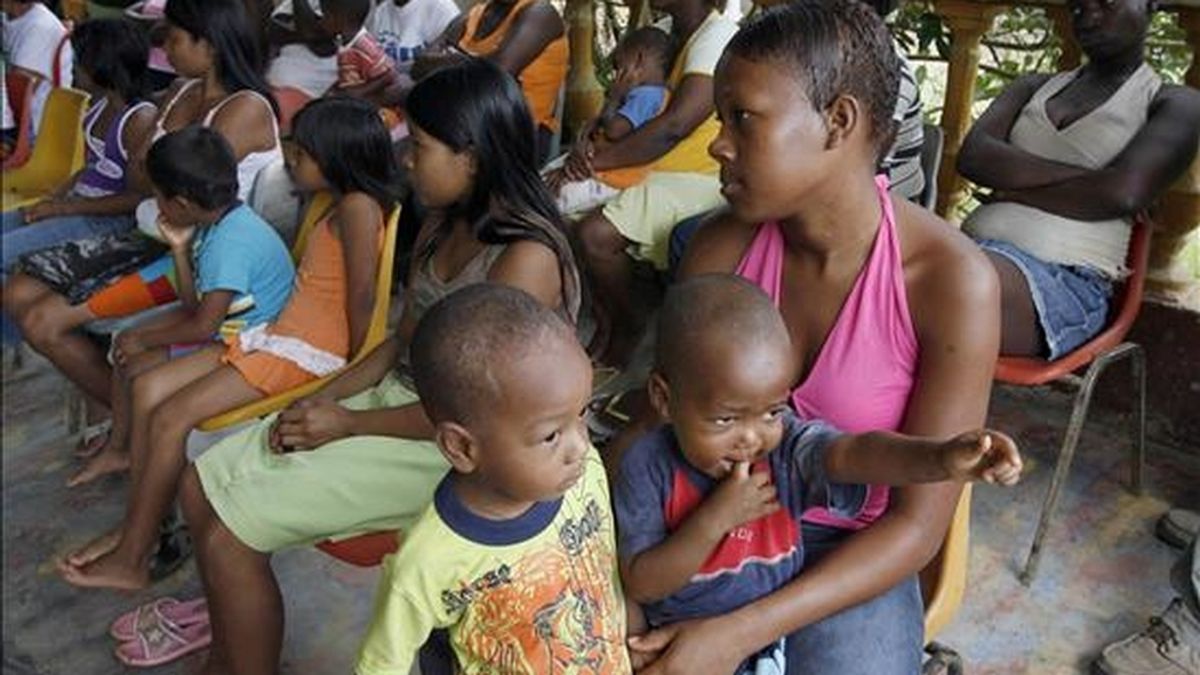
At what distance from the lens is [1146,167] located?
7.70ft

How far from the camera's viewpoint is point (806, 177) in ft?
4.92

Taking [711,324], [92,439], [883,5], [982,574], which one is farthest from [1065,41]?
[92,439]

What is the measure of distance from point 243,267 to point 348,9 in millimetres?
1548

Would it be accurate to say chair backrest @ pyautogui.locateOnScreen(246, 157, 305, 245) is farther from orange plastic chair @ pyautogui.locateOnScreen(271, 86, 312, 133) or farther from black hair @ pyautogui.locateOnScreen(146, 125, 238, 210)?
orange plastic chair @ pyautogui.locateOnScreen(271, 86, 312, 133)

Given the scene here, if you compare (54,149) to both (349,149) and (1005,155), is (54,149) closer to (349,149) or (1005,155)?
(349,149)

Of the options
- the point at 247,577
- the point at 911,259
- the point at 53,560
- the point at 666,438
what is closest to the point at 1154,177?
the point at 911,259

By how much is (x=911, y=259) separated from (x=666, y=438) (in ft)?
1.47

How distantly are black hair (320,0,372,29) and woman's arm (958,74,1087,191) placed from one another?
2.14m

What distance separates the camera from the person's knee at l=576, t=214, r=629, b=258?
295 cm

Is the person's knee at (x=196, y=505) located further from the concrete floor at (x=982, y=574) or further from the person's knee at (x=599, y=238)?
the person's knee at (x=599, y=238)

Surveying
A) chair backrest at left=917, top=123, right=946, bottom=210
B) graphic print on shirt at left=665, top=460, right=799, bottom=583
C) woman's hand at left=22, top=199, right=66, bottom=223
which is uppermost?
graphic print on shirt at left=665, top=460, right=799, bottom=583

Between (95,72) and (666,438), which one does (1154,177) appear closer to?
(666,438)

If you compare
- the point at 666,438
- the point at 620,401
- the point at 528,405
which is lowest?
the point at 620,401

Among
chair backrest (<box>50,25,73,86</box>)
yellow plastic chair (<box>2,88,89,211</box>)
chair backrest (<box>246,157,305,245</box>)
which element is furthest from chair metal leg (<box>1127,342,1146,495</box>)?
chair backrest (<box>50,25,73,86</box>)
